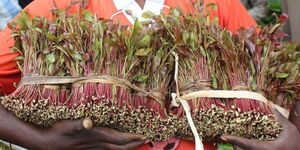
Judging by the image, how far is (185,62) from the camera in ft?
6.83

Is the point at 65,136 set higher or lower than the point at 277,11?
lower

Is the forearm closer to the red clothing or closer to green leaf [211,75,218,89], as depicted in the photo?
the red clothing

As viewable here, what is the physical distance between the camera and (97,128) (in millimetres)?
1978

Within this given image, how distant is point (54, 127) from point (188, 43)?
592 millimetres

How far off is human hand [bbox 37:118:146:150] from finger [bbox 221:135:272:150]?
0.31m

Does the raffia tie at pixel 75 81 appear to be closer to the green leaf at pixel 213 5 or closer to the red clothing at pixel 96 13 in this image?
the red clothing at pixel 96 13

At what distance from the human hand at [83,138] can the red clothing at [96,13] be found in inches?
5.5

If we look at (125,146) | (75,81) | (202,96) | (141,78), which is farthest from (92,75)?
(202,96)

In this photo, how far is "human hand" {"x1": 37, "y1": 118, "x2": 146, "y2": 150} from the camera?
A: 6.49 feet

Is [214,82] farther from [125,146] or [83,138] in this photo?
[83,138]

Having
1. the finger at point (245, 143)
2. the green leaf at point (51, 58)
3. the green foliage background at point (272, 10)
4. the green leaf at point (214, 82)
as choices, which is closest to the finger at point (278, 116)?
the finger at point (245, 143)

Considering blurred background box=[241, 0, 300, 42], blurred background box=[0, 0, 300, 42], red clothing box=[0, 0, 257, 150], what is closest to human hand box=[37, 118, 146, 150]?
red clothing box=[0, 0, 257, 150]

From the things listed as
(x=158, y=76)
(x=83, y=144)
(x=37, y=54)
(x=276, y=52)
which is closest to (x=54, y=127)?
(x=83, y=144)

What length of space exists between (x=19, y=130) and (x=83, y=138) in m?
0.25
